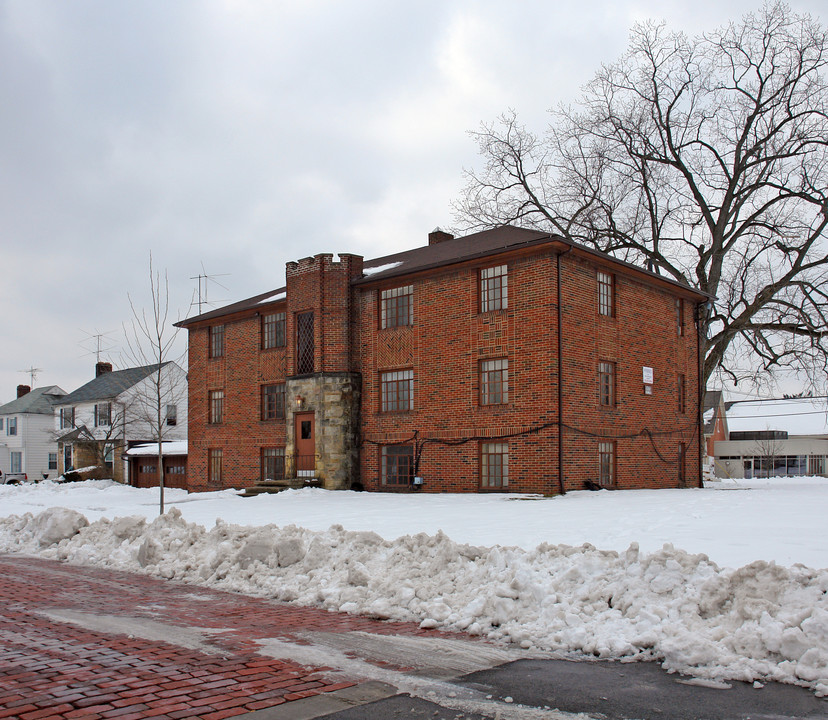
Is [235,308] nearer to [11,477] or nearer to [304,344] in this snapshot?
[304,344]

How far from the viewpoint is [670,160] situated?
3366 centimetres

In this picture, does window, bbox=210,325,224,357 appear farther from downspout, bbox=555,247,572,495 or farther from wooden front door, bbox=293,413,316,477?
downspout, bbox=555,247,572,495

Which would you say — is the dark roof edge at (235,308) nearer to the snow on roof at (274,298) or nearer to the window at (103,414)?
the snow on roof at (274,298)

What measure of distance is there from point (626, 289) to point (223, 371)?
16111 mm

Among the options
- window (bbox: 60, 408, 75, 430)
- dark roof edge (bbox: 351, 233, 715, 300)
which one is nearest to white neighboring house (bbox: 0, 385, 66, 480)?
window (bbox: 60, 408, 75, 430)

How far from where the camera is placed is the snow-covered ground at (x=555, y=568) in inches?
241

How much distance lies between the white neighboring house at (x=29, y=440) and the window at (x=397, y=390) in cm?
4337

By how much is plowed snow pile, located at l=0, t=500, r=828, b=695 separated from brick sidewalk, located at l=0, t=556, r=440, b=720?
53 centimetres

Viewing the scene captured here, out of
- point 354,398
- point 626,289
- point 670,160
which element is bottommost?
point 354,398

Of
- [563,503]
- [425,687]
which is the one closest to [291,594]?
[425,687]

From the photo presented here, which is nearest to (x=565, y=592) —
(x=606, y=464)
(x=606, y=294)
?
(x=606, y=464)

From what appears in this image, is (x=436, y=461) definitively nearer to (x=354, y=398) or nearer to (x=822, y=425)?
(x=354, y=398)

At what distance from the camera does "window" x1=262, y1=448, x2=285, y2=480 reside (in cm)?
2869

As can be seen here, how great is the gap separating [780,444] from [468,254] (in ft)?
134
